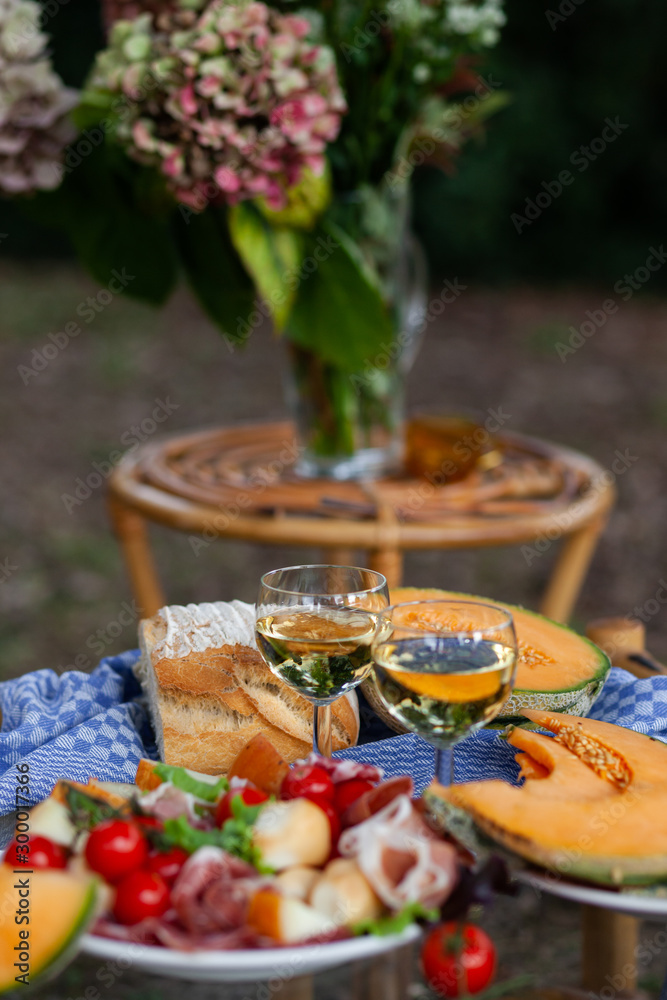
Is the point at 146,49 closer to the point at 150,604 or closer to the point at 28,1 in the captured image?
the point at 28,1

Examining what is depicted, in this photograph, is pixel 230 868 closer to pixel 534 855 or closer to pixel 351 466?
pixel 534 855

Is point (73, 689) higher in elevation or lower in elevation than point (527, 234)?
higher

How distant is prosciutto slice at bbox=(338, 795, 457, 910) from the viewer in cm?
→ 67

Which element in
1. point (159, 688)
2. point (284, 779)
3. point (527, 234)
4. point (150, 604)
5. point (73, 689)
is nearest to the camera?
point (284, 779)

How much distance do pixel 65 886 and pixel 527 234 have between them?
302 inches

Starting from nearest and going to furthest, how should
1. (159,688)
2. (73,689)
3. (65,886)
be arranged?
(65,886), (159,688), (73,689)

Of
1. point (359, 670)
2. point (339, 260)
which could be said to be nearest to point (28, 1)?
point (339, 260)

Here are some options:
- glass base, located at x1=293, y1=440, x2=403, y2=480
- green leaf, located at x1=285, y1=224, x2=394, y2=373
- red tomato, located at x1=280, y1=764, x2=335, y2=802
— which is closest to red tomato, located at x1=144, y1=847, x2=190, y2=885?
red tomato, located at x1=280, y1=764, x2=335, y2=802

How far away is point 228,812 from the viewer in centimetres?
76

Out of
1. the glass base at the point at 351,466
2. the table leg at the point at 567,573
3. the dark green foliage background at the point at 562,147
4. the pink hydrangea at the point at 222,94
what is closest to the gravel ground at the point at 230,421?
the dark green foliage background at the point at 562,147

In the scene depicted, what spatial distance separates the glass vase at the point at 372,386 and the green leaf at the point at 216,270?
0.14 meters

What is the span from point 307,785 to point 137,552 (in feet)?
4.34

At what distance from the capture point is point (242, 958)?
24.9 inches

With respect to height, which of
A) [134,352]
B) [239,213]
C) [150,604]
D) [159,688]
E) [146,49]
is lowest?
[134,352]
